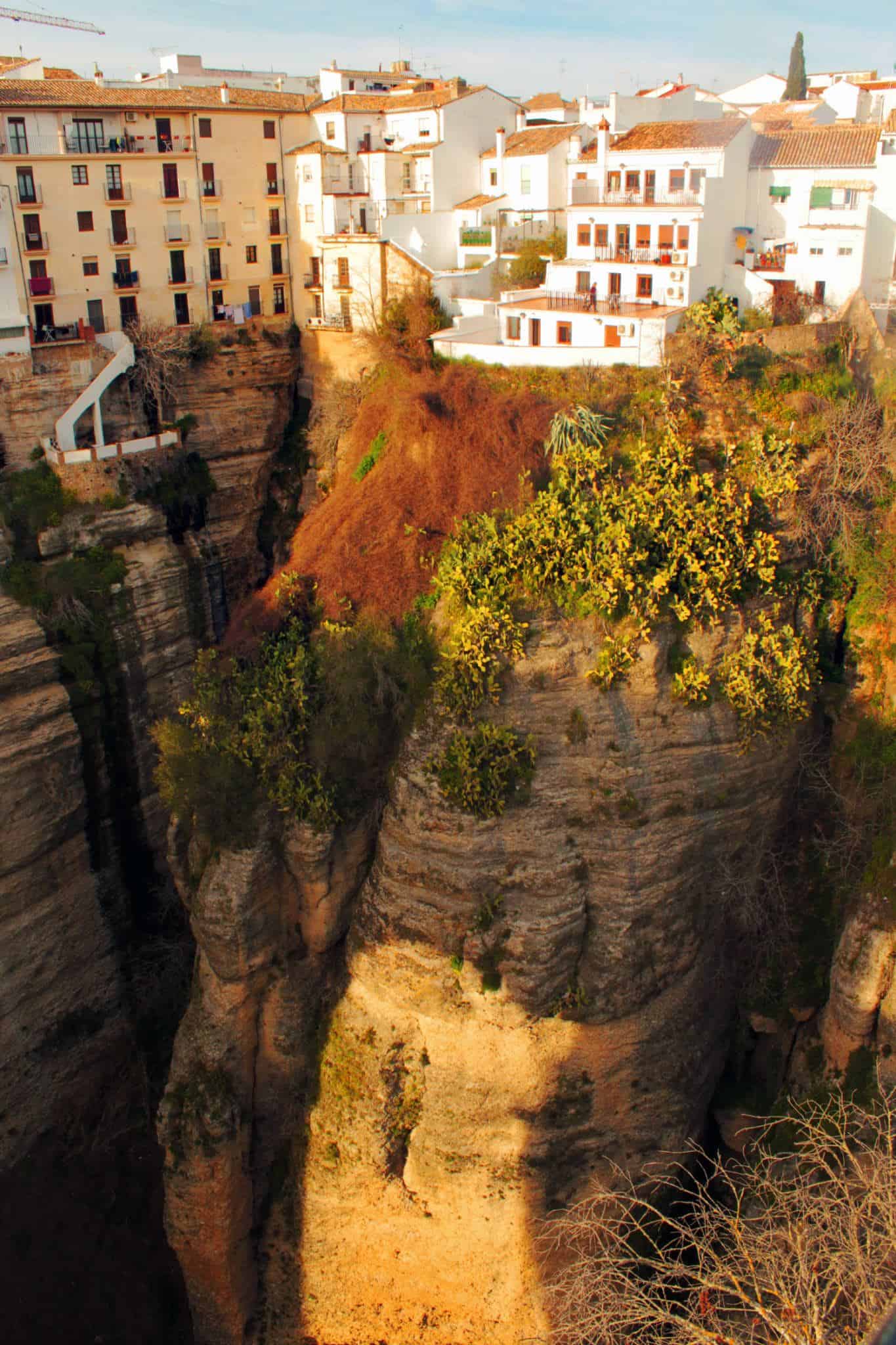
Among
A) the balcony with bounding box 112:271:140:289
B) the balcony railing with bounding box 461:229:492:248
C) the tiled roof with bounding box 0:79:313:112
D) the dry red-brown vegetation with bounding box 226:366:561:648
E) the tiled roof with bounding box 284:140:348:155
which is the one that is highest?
the tiled roof with bounding box 0:79:313:112

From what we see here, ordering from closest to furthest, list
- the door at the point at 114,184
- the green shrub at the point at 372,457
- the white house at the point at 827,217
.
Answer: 1. the green shrub at the point at 372,457
2. the white house at the point at 827,217
3. the door at the point at 114,184

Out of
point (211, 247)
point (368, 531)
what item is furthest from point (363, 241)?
point (368, 531)

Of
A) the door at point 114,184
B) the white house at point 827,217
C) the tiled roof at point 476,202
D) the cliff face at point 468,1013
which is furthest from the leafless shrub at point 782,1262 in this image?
the door at point 114,184

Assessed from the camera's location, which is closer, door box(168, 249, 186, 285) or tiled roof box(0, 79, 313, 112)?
tiled roof box(0, 79, 313, 112)

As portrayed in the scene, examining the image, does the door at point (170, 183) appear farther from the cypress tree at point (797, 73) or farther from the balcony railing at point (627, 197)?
the cypress tree at point (797, 73)

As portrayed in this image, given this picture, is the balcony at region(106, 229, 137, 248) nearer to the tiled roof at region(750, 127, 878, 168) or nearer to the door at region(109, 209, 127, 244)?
the door at region(109, 209, 127, 244)

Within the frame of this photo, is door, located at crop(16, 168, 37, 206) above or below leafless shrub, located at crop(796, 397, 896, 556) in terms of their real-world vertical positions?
above

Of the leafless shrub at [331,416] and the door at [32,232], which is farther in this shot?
the leafless shrub at [331,416]

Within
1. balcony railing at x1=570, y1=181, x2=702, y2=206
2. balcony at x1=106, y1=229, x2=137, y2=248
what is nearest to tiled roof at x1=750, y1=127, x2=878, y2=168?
balcony railing at x1=570, y1=181, x2=702, y2=206
